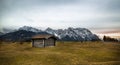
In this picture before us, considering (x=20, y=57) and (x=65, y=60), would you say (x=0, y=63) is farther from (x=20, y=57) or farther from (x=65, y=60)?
(x=65, y=60)

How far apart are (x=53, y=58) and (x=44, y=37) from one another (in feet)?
72.3

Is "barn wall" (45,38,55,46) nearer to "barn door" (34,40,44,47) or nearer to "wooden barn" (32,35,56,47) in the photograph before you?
"wooden barn" (32,35,56,47)

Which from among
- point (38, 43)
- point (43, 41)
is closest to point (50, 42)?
point (43, 41)

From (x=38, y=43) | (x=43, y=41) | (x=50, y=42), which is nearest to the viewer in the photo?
(x=43, y=41)

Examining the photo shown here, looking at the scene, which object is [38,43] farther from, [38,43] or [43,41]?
[43,41]

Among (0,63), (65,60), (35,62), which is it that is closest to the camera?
(0,63)

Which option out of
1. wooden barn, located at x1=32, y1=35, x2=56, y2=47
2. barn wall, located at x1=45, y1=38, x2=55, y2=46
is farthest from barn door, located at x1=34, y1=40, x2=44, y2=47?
barn wall, located at x1=45, y1=38, x2=55, y2=46

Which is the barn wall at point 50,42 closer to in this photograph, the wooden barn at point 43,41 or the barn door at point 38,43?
the wooden barn at point 43,41

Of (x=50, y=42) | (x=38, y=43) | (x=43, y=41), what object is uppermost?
(x=43, y=41)

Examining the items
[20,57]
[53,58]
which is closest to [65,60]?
[53,58]

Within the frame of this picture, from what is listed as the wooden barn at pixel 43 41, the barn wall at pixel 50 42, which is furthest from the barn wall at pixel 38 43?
the barn wall at pixel 50 42

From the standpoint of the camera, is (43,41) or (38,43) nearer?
(43,41)

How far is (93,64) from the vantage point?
29.5 metres

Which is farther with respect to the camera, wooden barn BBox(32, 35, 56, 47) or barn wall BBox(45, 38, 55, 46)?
barn wall BBox(45, 38, 55, 46)
